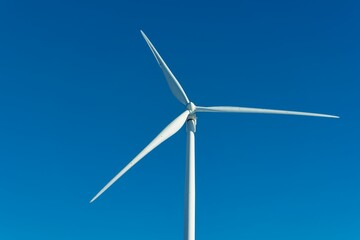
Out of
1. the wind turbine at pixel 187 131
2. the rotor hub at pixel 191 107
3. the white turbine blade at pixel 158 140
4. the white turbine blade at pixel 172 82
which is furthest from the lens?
the white turbine blade at pixel 172 82

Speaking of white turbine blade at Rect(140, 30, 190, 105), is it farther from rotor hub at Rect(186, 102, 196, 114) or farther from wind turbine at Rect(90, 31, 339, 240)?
rotor hub at Rect(186, 102, 196, 114)

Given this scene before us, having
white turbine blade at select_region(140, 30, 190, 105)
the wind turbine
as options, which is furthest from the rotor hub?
white turbine blade at select_region(140, 30, 190, 105)

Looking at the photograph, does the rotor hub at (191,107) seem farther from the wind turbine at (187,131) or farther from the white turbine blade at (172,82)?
the white turbine blade at (172,82)

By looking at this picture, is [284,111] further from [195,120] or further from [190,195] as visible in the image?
[190,195]

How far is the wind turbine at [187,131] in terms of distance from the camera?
1007 inches

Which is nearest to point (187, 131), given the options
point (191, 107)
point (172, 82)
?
point (191, 107)

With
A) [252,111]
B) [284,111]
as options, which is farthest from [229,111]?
[284,111]

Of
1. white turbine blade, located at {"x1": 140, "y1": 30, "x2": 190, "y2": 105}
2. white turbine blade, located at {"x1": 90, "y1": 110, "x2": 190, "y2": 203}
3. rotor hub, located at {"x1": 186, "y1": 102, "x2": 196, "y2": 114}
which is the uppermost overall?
white turbine blade, located at {"x1": 140, "y1": 30, "x2": 190, "y2": 105}

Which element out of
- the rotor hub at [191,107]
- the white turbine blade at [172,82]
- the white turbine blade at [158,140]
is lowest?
the white turbine blade at [158,140]

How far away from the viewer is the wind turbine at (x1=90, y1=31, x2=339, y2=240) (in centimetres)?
2558

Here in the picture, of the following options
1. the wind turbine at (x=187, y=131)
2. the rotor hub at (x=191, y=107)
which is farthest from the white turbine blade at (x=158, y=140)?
the rotor hub at (x=191, y=107)

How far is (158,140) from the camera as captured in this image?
92.5ft

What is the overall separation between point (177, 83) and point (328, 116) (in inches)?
482

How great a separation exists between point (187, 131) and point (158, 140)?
10.2 feet
